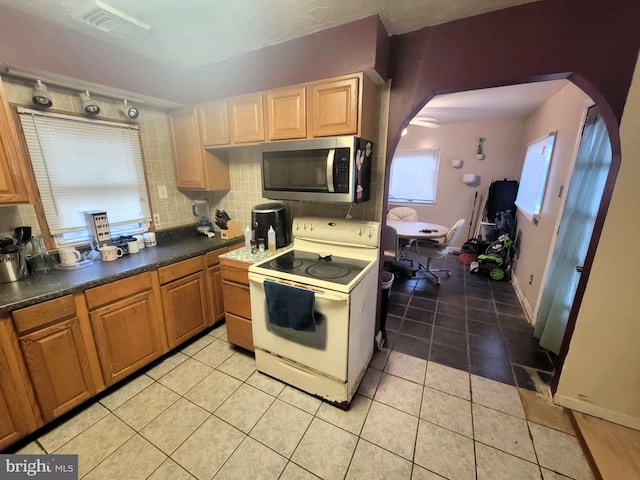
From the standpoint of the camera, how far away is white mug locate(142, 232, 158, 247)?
2.36 m

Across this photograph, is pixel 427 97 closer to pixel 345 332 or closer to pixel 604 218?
pixel 604 218

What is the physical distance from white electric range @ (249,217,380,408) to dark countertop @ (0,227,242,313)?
2.50ft

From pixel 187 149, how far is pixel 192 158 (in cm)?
10

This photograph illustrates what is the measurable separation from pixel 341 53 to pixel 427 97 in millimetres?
631

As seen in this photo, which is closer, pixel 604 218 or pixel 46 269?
pixel 604 218

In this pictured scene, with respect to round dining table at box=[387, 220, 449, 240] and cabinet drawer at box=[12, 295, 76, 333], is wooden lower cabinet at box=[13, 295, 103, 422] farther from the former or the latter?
round dining table at box=[387, 220, 449, 240]

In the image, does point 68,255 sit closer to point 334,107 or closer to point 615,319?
point 334,107

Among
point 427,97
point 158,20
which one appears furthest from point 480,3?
point 158,20

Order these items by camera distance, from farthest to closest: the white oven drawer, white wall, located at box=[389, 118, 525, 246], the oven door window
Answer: white wall, located at box=[389, 118, 525, 246] < the oven door window < the white oven drawer

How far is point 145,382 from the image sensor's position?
196cm

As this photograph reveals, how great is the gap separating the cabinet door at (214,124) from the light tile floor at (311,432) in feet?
6.46

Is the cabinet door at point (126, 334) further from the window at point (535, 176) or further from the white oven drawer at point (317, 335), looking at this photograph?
the window at point (535, 176)
